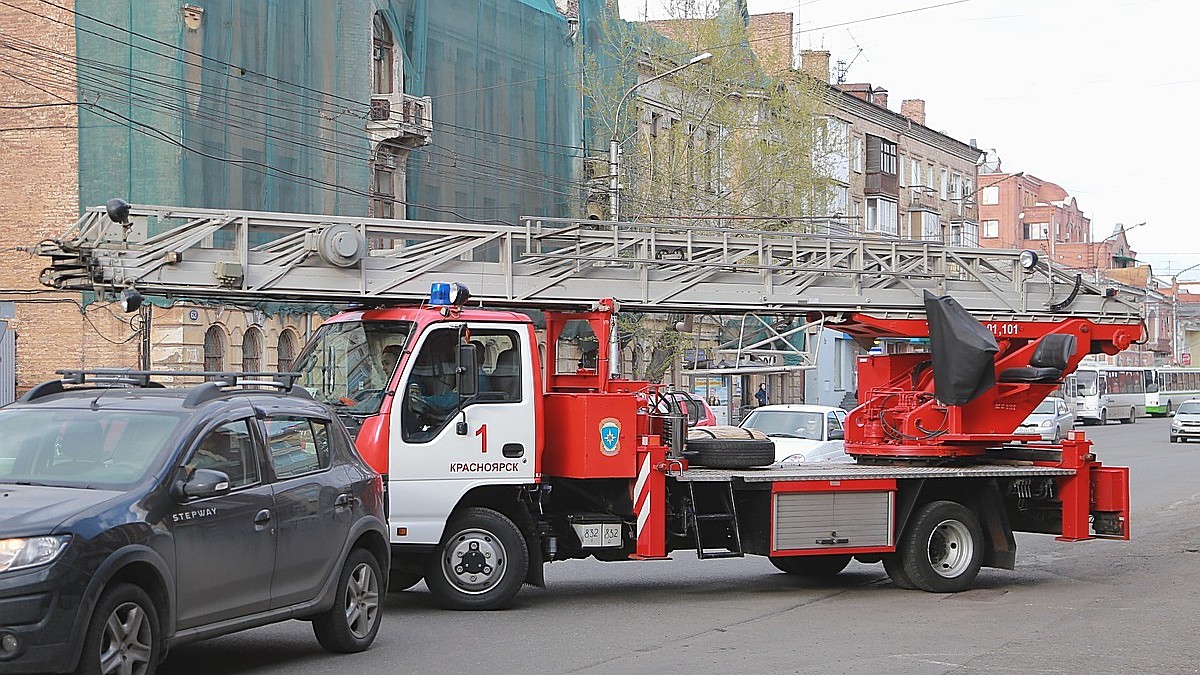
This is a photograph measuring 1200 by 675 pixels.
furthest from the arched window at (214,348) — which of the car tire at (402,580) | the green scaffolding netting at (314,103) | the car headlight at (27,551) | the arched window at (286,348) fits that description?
the car headlight at (27,551)

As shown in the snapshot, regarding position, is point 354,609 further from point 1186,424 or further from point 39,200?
point 1186,424

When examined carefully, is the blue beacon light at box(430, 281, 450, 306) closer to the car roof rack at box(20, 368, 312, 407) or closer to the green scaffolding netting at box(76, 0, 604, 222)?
the car roof rack at box(20, 368, 312, 407)

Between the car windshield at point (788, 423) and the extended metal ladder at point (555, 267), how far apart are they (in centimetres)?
907

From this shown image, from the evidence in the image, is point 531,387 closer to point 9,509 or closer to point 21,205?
point 9,509

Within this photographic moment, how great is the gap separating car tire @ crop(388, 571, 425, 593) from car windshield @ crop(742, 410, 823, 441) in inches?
461

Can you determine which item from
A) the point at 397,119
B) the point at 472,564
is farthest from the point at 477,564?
the point at 397,119

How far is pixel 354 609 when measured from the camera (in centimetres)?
980

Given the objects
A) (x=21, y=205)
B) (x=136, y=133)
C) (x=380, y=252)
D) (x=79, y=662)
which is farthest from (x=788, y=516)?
(x=21, y=205)

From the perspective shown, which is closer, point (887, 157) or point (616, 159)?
point (616, 159)

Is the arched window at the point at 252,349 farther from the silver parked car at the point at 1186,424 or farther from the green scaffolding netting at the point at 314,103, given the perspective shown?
the silver parked car at the point at 1186,424

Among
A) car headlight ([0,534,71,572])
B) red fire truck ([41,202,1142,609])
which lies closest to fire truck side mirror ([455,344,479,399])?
red fire truck ([41,202,1142,609])

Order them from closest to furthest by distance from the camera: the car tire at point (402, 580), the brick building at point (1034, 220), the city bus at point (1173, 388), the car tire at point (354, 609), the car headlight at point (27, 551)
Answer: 1. the car headlight at point (27, 551)
2. the car tire at point (354, 609)
3. the car tire at point (402, 580)
4. the city bus at point (1173, 388)
5. the brick building at point (1034, 220)

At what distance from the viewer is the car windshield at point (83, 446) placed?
8.02 metres

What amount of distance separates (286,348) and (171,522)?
81.1 ft
